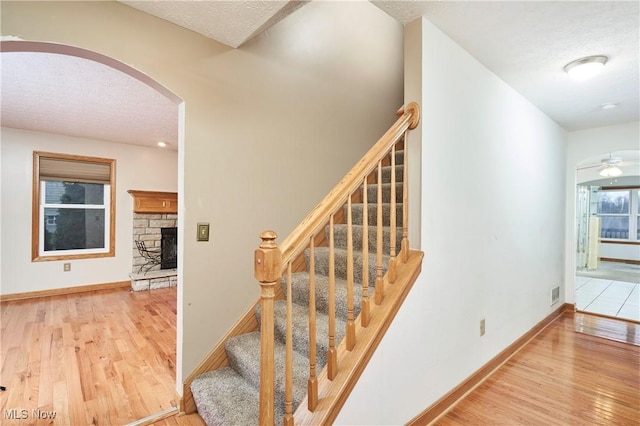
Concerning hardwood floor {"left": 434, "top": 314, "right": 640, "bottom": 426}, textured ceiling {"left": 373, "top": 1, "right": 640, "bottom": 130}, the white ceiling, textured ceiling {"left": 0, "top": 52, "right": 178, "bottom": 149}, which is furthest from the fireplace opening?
textured ceiling {"left": 373, "top": 1, "right": 640, "bottom": 130}

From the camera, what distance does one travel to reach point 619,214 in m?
8.20

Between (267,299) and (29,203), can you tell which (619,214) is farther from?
(29,203)

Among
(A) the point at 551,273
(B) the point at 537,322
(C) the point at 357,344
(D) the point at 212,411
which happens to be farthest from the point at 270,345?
(A) the point at 551,273

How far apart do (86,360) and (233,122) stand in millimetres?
2398

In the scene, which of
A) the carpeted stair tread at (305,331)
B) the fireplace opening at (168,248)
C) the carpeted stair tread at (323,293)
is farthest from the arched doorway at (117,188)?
the carpeted stair tread at (323,293)

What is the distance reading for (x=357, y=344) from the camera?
1388 mm

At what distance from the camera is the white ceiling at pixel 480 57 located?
1538 millimetres

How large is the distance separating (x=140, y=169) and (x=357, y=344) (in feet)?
17.6

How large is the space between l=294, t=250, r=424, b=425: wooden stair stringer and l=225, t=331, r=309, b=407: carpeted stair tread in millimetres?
200

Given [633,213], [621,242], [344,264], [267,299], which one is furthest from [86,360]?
[633,213]

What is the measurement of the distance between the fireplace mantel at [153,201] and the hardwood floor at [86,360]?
1706 millimetres

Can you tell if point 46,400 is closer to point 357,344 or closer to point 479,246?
point 357,344

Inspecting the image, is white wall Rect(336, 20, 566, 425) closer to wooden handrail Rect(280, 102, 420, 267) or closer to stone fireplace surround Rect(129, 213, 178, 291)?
wooden handrail Rect(280, 102, 420, 267)

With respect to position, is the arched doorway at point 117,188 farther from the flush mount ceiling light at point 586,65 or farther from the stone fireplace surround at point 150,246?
the flush mount ceiling light at point 586,65
